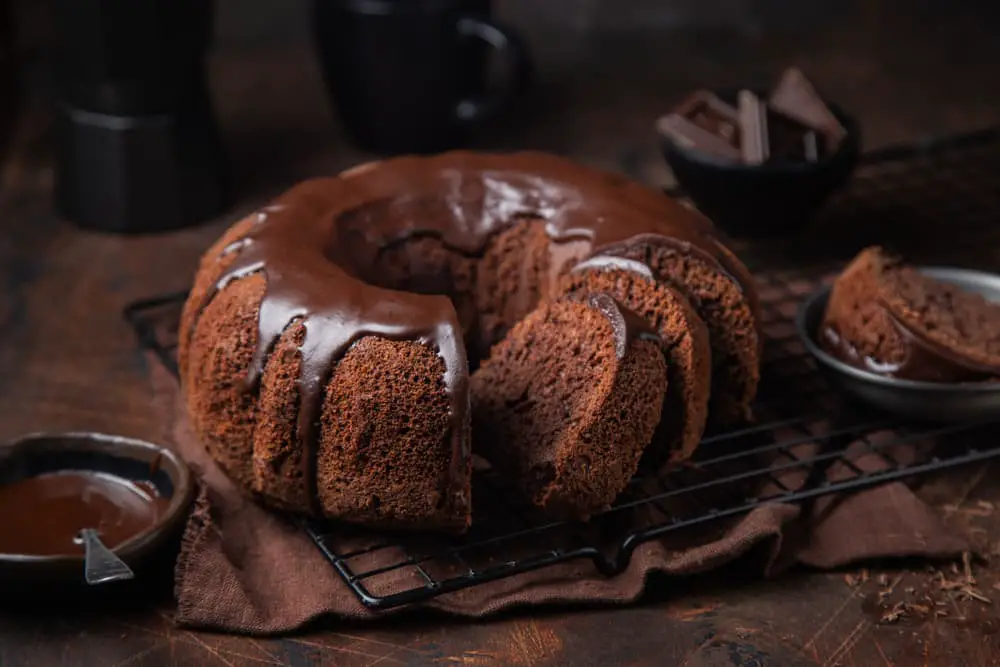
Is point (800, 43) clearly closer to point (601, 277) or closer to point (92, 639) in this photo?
point (601, 277)

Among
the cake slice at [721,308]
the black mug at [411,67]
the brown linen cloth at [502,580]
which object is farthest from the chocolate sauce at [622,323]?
the black mug at [411,67]

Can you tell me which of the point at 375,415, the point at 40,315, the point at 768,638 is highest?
the point at 375,415

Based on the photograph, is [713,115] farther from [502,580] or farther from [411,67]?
[502,580]

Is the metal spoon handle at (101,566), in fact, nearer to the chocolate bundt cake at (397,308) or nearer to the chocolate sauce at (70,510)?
the chocolate sauce at (70,510)

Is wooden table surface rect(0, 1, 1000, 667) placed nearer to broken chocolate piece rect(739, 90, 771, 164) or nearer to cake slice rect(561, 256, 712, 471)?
cake slice rect(561, 256, 712, 471)

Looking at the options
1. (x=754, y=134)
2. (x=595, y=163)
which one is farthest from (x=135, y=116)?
(x=754, y=134)

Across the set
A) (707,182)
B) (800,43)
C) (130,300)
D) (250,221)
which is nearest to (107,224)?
(130,300)

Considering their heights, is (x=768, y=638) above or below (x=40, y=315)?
above
